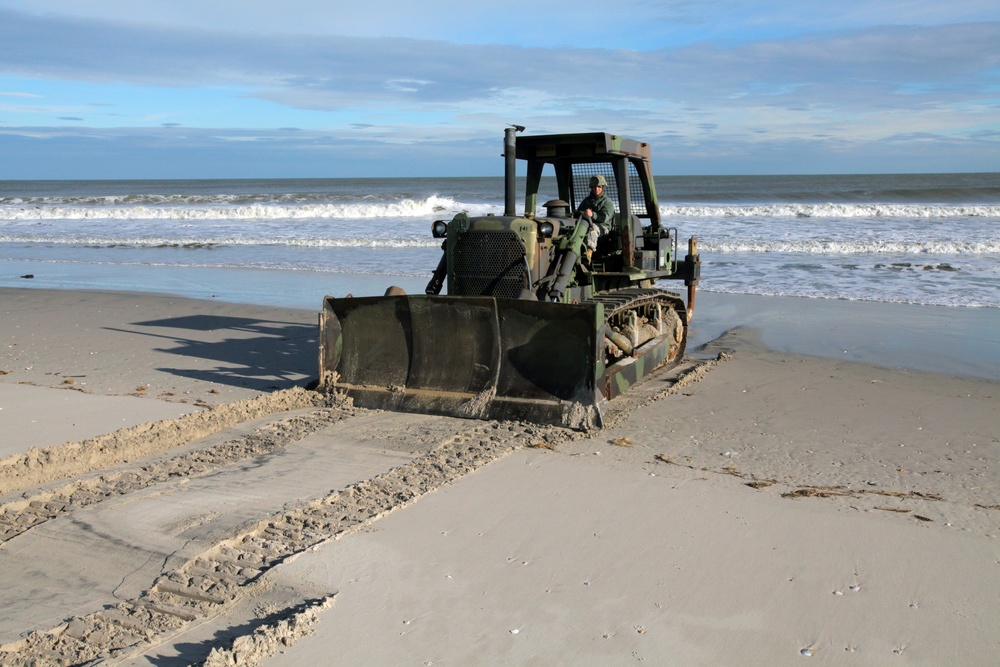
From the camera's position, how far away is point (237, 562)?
445cm

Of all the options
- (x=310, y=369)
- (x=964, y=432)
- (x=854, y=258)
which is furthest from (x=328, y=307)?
(x=854, y=258)

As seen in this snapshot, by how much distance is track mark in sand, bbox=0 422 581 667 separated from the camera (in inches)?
144

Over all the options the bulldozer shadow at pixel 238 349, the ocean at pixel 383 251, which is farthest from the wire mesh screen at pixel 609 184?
the ocean at pixel 383 251

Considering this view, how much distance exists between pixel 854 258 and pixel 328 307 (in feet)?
51.9

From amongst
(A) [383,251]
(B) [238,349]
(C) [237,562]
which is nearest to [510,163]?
(B) [238,349]

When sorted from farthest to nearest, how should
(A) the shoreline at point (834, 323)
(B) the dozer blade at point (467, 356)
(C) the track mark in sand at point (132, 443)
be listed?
(A) the shoreline at point (834, 323), (B) the dozer blade at point (467, 356), (C) the track mark in sand at point (132, 443)

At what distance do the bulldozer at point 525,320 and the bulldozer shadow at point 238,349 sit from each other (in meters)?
1.22

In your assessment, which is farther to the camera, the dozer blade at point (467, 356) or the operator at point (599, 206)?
the operator at point (599, 206)

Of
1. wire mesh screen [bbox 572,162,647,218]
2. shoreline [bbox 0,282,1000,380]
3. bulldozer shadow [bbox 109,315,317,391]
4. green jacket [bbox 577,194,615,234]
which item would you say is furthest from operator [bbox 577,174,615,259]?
bulldozer shadow [bbox 109,315,317,391]

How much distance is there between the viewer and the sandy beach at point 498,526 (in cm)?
382

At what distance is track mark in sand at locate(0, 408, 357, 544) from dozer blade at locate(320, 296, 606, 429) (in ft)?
1.75

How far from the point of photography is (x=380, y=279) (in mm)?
17250

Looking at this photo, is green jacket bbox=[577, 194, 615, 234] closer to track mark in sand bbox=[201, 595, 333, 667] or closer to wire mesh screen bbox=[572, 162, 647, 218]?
wire mesh screen bbox=[572, 162, 647, 218]

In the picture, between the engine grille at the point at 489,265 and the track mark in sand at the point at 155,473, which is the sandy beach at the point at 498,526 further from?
the engine grille at the point at 489,265
